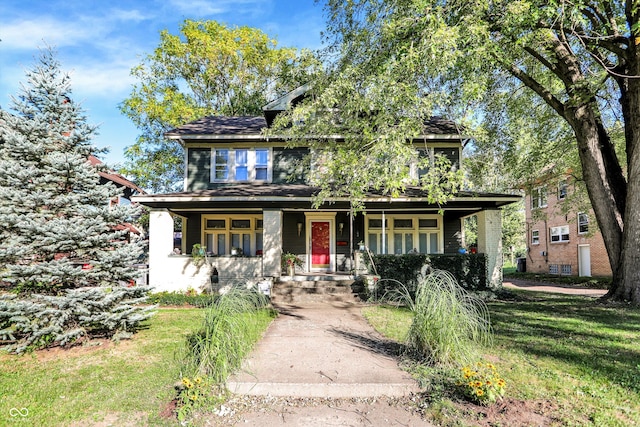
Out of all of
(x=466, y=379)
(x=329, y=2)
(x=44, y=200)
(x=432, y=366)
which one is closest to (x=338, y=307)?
(x=432, y=366)

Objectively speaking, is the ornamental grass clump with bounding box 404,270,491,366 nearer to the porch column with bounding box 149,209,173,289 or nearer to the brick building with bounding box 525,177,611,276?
the porch column with bounding box 149,209,173,289

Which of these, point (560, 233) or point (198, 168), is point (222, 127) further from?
point (560, 233)

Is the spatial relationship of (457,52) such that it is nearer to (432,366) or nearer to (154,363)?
(432,366)

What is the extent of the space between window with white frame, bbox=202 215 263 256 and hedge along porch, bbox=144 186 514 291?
4 centimetres

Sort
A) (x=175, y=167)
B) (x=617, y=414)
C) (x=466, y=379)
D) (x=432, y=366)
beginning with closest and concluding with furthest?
(x=617, y=414), (x=466, y=379), (x=432, y=366), (x=175, y=167)

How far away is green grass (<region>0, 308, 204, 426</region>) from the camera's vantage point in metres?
3.71

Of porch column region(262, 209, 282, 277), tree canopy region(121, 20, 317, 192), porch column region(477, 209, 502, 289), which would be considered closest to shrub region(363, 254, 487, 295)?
porch column region(477, 209, 502, 289)

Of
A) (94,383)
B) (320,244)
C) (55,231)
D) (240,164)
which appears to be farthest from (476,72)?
(94,383)

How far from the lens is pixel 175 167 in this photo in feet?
75.5

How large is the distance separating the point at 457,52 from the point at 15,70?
7840 millimetres

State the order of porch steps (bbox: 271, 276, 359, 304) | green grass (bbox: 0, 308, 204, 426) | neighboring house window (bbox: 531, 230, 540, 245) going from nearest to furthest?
1. green grass (bbox: 0, 308, 204, 426)
2. porch steps (bbox: 271, 276, 359, 304)
3. neighboring house window (bbox: 531, 230, 540, 245)

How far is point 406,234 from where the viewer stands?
14.8m

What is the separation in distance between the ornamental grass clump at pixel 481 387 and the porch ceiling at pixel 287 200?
7.74 meters

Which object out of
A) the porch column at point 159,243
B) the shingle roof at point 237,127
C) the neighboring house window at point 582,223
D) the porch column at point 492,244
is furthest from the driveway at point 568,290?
the porch column at point 159,243
